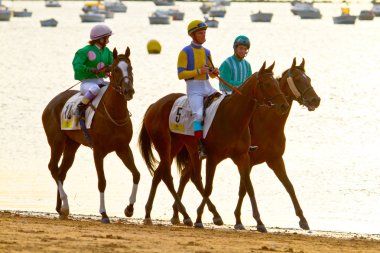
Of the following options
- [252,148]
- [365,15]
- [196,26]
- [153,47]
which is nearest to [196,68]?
[196,26]

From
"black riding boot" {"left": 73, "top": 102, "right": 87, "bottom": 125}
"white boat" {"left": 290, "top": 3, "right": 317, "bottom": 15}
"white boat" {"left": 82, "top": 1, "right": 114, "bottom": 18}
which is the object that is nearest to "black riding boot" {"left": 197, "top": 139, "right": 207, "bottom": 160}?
"black riding boot" {"left": 73, "top": 102, "right": 87, "bottom": 125}

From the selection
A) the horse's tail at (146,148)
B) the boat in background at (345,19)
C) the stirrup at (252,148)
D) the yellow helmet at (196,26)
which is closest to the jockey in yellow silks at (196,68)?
the yellow helmet at (196,26)

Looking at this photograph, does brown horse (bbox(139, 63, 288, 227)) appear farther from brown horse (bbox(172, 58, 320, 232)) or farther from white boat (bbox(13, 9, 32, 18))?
white boat (bbox(13, 9, 32, 18))

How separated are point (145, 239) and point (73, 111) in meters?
4.12

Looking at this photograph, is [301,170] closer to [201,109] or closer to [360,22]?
[201,109]

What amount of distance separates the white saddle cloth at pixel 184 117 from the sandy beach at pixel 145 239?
1459 millimetres

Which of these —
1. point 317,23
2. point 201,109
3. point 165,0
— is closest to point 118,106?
point 201,109

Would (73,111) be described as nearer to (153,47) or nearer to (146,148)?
(146,148)

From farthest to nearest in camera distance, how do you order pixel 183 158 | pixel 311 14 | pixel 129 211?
pixel 311 14
pixel 183 158
pixel 129 211

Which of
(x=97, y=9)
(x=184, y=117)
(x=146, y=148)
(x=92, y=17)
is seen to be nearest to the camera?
(x=184, y=117)

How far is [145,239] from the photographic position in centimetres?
1507

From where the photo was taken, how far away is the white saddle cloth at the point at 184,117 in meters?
18.0

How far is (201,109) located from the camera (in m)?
18.1

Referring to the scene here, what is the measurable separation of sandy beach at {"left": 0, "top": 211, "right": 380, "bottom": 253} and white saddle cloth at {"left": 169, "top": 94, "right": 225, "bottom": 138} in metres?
1.46
